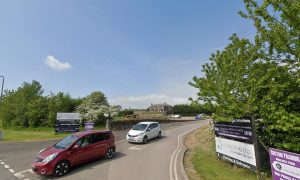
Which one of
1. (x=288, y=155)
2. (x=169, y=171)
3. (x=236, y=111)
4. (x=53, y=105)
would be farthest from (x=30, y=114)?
(x=288, y=155)

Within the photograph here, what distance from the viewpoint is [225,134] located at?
12312 millimetres

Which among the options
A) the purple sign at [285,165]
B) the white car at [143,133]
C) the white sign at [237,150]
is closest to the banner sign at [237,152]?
the white sign at [237,150]

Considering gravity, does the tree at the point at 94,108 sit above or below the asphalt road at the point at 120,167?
above

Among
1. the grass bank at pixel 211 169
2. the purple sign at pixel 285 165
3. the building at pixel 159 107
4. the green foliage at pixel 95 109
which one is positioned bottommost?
the grass bank at pixel 211 169

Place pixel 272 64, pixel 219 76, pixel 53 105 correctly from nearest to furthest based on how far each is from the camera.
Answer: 1. pixel 272 64
2. pixel 219 76
3. pixel 53 105

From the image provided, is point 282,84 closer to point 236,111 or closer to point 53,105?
point 236,111

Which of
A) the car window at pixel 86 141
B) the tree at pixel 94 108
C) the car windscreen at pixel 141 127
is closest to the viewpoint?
the car window at pixel 86 141

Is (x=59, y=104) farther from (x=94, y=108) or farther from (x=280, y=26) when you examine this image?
(x=280, y=26)

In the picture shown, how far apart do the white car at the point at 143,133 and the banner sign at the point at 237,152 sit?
773cm

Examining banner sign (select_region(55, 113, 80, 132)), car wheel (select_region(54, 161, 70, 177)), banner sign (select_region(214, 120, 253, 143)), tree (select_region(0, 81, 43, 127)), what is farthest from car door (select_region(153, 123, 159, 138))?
tree (select_region(0, 81, 43, 127))

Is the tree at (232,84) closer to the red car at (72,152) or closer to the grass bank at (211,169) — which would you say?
the grass bank at (211,169)

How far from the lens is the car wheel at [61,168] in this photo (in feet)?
33.6

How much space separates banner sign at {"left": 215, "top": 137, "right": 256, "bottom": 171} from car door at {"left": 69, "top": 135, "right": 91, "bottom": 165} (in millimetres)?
7304

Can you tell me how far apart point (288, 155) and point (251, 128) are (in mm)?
3895
